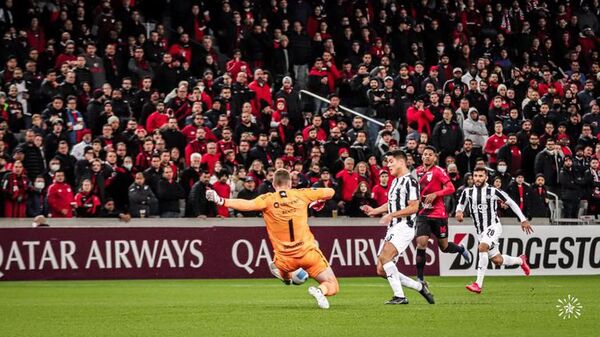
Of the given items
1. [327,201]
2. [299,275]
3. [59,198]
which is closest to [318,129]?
[327,201]

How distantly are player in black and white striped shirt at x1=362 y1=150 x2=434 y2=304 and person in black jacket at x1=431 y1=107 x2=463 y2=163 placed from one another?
38.1 feet

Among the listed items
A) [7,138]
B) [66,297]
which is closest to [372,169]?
[7,138]

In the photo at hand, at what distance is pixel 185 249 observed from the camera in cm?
2264

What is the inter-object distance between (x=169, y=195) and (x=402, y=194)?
889 cm

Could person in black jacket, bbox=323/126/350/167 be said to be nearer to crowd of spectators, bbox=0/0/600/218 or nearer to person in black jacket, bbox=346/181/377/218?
crowd of spectators, bbox=0/0/600/218

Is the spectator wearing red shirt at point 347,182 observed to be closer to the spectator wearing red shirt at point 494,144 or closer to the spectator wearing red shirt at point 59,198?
the spectator wearing red shirt at point 494,144

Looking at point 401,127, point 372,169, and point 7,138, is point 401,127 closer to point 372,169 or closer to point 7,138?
point 372,169

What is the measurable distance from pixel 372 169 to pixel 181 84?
4.66 metres

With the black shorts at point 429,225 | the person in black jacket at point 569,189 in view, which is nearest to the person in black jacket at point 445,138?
the person in black jacket at point 569,189

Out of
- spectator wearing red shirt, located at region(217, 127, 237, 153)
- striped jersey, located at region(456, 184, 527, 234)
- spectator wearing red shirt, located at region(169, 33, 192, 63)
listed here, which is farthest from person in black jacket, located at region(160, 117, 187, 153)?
striped jersey, located at region(456, 184, 527, 234)

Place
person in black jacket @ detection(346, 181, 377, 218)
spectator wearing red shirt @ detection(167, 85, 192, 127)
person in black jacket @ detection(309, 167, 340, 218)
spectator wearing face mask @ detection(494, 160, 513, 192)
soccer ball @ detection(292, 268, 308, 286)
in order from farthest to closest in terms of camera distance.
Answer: spectator wearing face mask @ detection(494, 160, 513, 192) < spectator wearing red shirt @ detection(167, 85, 192, 127) < person in black jacket @ detection(346, 181, 377, 218) < person in black jacket @ detection(309, 167, 340, 218) < soccer ball @ detection(292, 268, 308, 286)

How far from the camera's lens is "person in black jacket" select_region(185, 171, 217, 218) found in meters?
23.0

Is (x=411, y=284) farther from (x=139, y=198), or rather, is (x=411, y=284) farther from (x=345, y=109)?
(x=345, y=109)

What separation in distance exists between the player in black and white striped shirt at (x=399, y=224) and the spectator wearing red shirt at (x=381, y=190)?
8808mm
